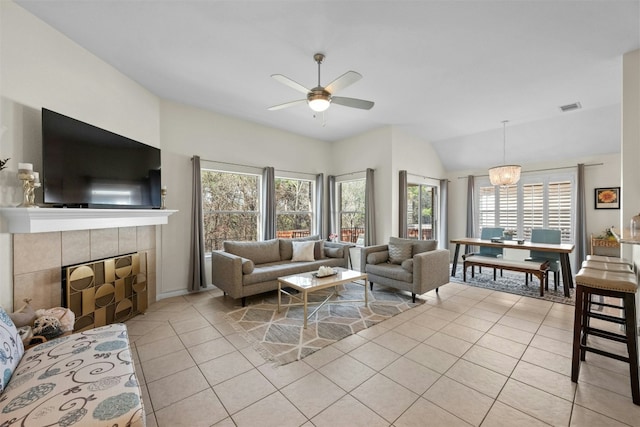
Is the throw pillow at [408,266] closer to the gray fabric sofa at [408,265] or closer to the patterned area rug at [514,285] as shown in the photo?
the gray fabric sofa at [408,265]

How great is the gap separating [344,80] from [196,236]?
3.21m

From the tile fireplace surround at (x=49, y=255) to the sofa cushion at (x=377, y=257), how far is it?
3.49 meters

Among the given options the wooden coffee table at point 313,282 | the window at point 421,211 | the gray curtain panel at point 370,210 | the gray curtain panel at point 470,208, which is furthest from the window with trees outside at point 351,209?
the gray curtain panel at point 470,208

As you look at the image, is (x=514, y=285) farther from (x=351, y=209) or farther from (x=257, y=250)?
(x=257, y=250)

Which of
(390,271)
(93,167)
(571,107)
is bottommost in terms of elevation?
(390,271)

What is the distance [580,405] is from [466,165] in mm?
5555

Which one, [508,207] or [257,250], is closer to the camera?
[257,250]

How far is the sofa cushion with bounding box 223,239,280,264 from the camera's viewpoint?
4.21 meters

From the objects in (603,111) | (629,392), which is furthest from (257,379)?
(603,111)

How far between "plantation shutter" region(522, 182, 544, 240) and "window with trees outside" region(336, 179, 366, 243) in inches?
140

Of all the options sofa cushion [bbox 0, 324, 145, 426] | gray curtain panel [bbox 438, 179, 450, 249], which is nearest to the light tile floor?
sofa cushion [bbox 0, 324, 145, 426]

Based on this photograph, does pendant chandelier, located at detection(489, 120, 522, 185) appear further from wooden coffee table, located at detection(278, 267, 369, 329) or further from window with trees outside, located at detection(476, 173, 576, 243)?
wooden coffee table, located at detection(278, 267, 369, 329)

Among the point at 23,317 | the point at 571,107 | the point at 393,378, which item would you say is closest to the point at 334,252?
the point at 393,378

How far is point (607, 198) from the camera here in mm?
4840
